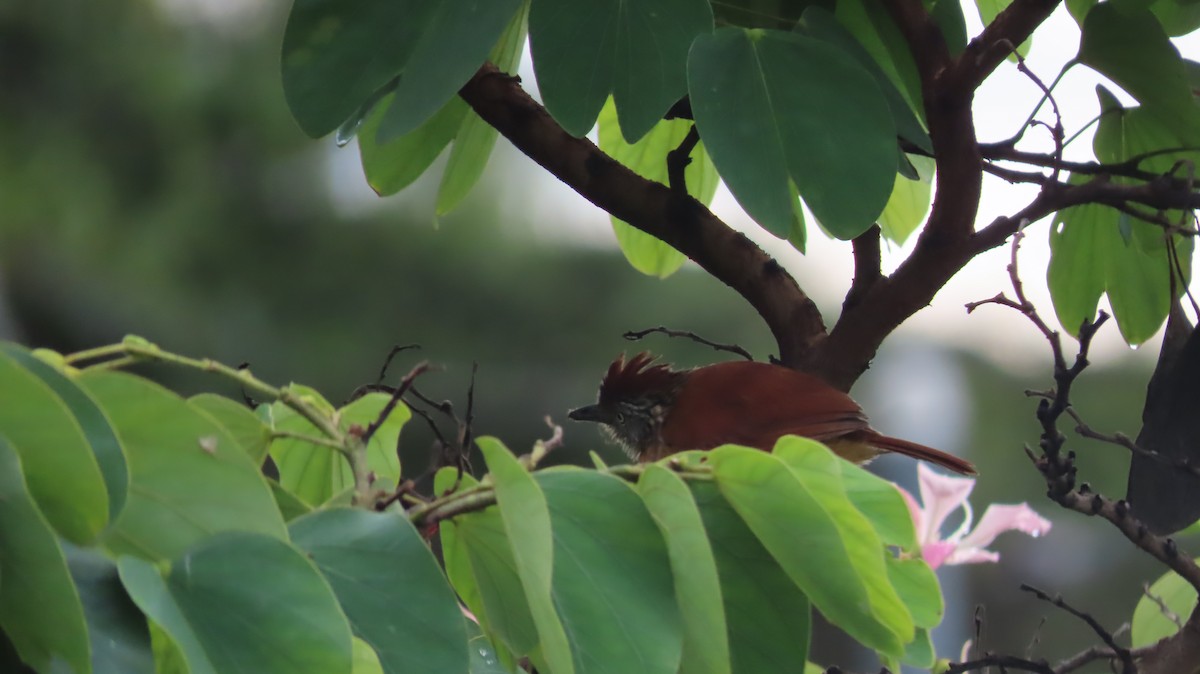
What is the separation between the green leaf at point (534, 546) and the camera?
275 mm

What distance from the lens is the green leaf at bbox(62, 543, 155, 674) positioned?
0.80ft

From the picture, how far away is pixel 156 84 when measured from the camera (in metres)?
4.41

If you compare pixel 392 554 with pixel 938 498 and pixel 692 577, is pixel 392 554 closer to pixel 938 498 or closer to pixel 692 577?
pixel 692 577

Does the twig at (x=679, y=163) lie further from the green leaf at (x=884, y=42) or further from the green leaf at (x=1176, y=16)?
the green leaf at (x=1176, y=16)

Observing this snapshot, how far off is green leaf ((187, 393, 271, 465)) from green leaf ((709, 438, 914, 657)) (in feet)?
0.59

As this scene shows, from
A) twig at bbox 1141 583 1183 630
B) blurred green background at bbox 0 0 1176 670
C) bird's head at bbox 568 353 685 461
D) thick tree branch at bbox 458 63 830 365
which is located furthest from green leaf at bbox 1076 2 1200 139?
blurred green background at bbox 0 0 1176 670

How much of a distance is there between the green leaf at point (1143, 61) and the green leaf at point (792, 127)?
133mm

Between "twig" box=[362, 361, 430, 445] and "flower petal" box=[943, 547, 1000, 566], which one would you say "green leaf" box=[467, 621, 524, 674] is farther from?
"flower petal" box=[943, 547, 1000, 566]

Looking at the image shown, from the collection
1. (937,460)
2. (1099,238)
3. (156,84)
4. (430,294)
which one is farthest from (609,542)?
(156,84)

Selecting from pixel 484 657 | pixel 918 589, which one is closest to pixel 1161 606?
pixel 918 589

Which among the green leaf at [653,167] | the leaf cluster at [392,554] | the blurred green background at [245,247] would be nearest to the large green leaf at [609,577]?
the leaf cluster at [392,554]

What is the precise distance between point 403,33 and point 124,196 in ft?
15.5

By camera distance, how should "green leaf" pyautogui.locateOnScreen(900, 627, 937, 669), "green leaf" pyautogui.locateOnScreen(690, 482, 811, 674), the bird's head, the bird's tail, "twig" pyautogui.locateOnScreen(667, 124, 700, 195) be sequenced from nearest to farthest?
1. "green leaf" pyautogui.locateOnScreen(690, 482, 811, 674)
2. "green leaf" pyautogui.locateOnScreen(900, 627, 937, 669)
3. "twig" pyautogui.locateOnScreen(667, 124, 700, 195)
4. the bird's tail
5. the bird's head

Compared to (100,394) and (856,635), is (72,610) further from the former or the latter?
(856,635)
